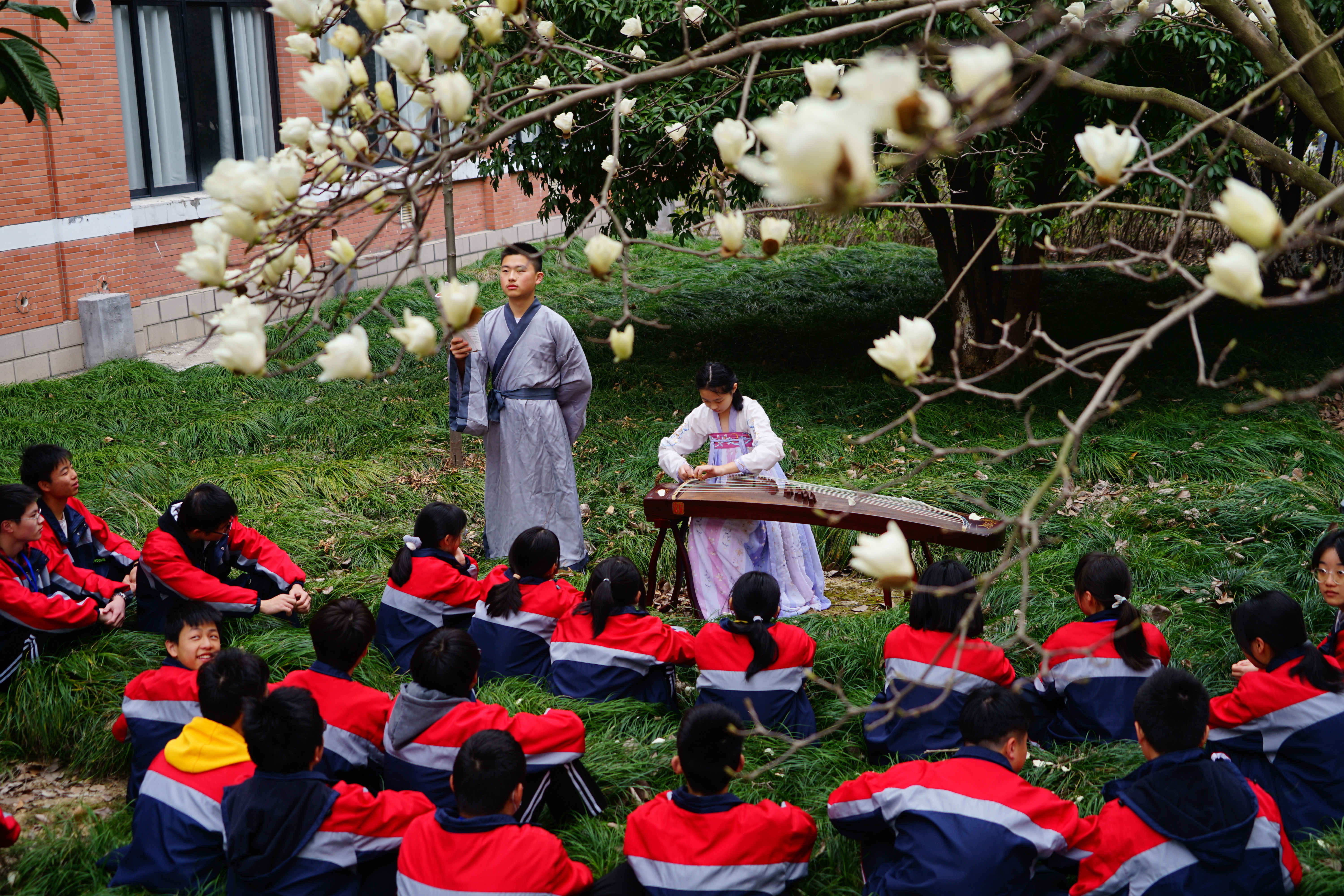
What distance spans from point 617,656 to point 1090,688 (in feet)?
5.59

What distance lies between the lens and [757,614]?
390 cm

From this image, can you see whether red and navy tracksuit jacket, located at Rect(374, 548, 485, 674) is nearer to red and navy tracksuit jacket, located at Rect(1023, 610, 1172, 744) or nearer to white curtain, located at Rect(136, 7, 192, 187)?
red and navy tracksuit jacket, located at Rect(1023, 610, 1172, 744)

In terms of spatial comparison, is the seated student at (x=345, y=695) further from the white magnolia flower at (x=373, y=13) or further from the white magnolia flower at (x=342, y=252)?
the white magnolia flower at (x=373, y=13)

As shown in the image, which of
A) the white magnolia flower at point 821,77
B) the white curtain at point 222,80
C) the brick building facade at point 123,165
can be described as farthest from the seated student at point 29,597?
the white curtain at point 222,80

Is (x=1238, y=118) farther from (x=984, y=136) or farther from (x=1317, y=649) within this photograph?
(x=984, y=136)

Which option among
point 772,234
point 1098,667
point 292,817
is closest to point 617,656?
point 292,817

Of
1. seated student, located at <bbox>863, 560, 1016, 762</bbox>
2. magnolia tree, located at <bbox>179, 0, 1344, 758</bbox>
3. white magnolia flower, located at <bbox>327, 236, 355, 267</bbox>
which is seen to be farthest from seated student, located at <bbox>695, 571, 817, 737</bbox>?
white magnolia flower, located at <bbox>327, 236, 355, 267</bbox>

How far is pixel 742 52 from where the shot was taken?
2.25 meters

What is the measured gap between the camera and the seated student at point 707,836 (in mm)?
2912

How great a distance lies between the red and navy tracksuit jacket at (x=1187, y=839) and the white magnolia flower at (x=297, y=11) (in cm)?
269

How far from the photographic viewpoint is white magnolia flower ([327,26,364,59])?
7.46 feet

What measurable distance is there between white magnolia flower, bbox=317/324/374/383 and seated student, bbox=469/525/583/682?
248 cm

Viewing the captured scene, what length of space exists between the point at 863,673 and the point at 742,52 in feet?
9.76

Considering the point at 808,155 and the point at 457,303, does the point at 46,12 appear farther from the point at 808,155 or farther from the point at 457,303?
the point at 808,155
